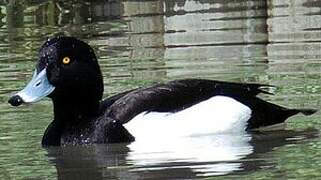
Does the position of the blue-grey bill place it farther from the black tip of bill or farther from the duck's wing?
the duck's wing

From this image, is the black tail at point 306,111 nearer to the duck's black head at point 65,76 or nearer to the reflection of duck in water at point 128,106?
the reflection of duck in water at point 128,106

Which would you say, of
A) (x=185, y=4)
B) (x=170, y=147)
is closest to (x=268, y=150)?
(x=170, y=147)

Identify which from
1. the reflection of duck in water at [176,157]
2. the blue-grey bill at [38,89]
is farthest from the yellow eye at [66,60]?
the reflection of duck in water at [176,157]

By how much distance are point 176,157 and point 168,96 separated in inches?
33.9

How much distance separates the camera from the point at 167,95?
30.5 ft

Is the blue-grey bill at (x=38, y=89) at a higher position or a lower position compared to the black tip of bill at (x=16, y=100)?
higher

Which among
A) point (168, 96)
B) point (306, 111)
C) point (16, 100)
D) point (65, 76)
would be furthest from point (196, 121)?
point (16, 100)

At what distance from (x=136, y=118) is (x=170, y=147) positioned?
0.39 metres

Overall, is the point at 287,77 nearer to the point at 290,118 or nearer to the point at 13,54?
the point at 290,118

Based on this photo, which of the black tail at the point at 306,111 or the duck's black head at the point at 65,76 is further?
the black tail at the point at 306,111

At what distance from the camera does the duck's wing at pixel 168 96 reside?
9.17 m

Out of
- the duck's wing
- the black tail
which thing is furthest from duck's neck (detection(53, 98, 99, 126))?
the black tail

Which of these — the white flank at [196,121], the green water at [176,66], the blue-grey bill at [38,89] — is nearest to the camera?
the green water at [176,66]

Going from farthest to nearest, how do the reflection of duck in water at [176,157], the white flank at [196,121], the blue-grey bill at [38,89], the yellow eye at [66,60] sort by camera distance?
the yellow eye at [66,60]
the blue-grey bill at [38,89]
the white flank at [196,121]
the reflection of duck in water at [176,157]
